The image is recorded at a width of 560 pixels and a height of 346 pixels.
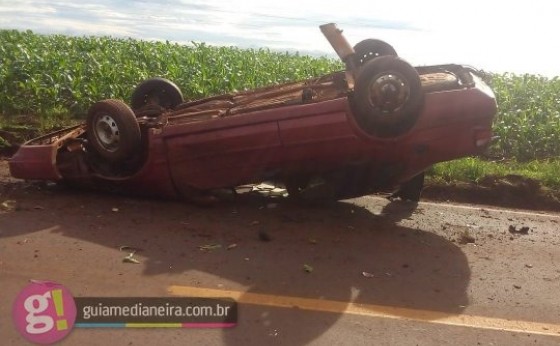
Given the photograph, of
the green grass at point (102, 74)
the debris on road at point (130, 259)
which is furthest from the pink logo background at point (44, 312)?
the green grass at point (102, 74)

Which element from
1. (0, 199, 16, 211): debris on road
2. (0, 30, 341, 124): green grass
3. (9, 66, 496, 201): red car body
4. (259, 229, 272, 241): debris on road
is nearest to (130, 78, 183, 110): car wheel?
(9, 66, 496, 201): red car body

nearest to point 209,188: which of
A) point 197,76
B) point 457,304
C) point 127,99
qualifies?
point 457,304

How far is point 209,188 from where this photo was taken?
250 inches

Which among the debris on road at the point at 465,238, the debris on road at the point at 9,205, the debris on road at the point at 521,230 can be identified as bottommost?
the debris on road at the point at 521,230

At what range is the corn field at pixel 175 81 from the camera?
9672 millimetres

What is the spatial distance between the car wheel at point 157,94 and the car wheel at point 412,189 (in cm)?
275

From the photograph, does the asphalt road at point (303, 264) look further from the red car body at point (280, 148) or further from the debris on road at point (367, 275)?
the red car body at point (280, 148)

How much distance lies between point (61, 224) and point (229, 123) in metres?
1.70

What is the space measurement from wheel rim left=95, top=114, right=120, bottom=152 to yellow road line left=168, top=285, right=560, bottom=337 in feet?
7.86

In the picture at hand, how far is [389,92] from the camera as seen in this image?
547 cm

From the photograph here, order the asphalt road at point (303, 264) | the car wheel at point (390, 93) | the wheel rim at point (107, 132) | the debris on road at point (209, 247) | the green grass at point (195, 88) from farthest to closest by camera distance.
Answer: the green grass at point (195, 88), the wheel rim at point (107, 132), the car wheel at point (390, 93), the debris on road at point (209, 247), the asphalt road at point (303, 264)

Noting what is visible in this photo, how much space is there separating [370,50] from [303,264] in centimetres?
276

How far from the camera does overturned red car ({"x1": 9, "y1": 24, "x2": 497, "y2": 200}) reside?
18.2ft

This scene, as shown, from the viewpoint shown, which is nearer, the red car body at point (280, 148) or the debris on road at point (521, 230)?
the red car body at point (280, 148)
